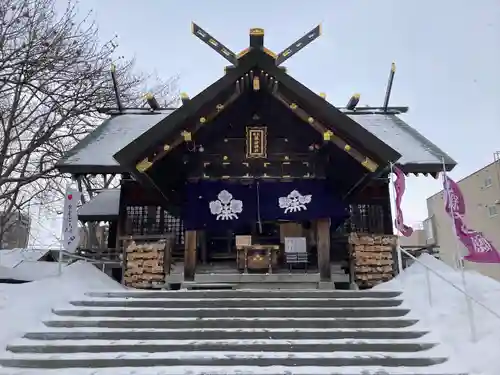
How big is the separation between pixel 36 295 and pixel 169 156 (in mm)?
4615

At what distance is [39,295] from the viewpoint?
7930 mm

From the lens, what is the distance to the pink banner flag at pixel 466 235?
22.5ft

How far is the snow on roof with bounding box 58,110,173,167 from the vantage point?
11.9 m

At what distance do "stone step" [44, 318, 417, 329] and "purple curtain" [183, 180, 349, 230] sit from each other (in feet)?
11.8

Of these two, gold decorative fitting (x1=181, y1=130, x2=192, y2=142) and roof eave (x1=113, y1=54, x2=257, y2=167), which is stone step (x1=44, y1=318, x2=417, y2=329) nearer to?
roof eave (x1=113, y1=54, x2=257, y2=167)

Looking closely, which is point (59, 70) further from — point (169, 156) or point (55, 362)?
point (55, 362)

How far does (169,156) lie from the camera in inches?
435

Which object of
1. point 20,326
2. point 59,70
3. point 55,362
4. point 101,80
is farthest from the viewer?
point 101,80

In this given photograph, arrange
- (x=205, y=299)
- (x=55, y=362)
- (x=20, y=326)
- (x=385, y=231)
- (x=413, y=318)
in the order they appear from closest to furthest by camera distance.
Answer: (x=55, y=362)
(x=20, y=326)
(x=413, y=318)
(x=205, y=299)
(x=385, y=231)

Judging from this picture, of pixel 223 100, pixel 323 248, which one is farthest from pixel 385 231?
pixel 223 100

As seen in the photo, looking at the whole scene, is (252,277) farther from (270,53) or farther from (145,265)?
(270,53)

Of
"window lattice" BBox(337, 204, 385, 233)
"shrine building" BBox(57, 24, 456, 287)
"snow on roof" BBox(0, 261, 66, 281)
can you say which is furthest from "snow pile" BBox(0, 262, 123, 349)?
"window lattice" BBox(337, 204, 385, 233)

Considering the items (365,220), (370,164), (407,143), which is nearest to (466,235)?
(370,164)

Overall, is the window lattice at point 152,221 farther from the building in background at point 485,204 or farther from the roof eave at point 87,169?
the building in background at point 485,204
